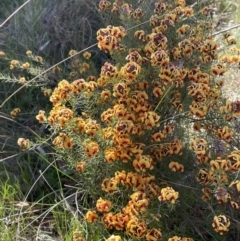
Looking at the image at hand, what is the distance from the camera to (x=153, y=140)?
64.3 inches

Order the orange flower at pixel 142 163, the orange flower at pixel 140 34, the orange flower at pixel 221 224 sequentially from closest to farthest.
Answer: the orange flower at pixel 221 224 < the orange flower at pixel 142 163 < the orange flower at pixel 140 34

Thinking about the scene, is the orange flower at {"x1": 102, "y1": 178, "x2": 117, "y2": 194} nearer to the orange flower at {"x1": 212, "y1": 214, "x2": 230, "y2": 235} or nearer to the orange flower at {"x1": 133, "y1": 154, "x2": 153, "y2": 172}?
the orange flower at {"x1": 133, "y1": 154, "x2": 153, "y2": 172}

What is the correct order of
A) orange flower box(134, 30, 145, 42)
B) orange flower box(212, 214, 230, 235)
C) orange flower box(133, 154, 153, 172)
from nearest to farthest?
orange flower box(212, 214, 230, 235)
orange flower box(133, 154, 153, 172)
orange flower box(134, 30, 145, 42)

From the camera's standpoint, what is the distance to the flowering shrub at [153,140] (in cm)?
155

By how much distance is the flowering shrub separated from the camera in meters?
1.55

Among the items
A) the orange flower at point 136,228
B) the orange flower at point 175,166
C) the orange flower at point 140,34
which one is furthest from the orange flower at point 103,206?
the orange flower at point 140,34

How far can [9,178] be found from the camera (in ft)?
6.72

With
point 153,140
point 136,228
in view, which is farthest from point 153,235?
point 153,140

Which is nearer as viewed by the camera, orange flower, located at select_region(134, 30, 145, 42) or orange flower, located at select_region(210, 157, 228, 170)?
orange flower, located at select_region(210, 157, 228, 170)

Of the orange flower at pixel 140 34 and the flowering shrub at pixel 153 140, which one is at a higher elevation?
the orange flower at pixel 140 34

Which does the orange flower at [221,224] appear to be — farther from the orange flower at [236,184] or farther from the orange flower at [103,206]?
the orange flower at [103,206]

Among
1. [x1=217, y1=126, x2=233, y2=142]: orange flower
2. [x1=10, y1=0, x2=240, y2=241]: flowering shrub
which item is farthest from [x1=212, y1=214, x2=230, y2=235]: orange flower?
[x1=217, y1=126, x2=233, y2=142]: orange flower

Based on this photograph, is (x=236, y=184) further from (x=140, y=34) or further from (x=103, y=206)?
(x=140, y=34)

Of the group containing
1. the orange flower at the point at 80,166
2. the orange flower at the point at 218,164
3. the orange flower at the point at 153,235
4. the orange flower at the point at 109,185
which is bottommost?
the orange flower at the point at 153,235
